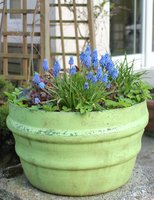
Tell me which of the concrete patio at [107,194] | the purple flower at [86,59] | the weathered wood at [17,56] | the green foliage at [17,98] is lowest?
the concrete patio at [107,194]

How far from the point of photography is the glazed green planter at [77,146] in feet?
8.62

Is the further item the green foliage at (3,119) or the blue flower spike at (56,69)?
the green foliage at (3,119)

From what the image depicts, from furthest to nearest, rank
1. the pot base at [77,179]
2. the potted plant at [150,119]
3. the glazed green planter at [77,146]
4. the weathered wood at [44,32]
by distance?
the weathered wood at [44,32] → the potted plant at [150,119] → the pot base at [77,179] → the glazed green planter at [77,146]

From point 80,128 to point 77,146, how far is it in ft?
0.35

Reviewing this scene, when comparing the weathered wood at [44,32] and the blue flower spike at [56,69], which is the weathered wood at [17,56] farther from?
the blue flower spike at [56,69]

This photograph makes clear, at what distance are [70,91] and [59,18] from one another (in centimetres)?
308

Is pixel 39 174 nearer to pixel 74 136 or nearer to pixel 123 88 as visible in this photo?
pixel 74 136

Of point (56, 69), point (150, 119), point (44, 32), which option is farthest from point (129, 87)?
point (44, 32)

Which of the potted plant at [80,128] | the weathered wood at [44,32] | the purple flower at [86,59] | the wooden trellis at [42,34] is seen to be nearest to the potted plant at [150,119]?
the wooden trellis at [42,34]

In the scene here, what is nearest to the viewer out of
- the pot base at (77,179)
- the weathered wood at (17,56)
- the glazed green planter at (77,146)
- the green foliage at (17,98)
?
the glazed green planter at (77,146)

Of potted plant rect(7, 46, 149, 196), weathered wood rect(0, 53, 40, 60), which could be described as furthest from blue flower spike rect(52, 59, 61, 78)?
weathered wood rect(0, 53, 40, 60)

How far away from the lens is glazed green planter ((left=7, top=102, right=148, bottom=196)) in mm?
2627

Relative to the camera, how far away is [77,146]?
2.65 meters

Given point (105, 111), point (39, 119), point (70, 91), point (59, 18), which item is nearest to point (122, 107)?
point (105, 111)
